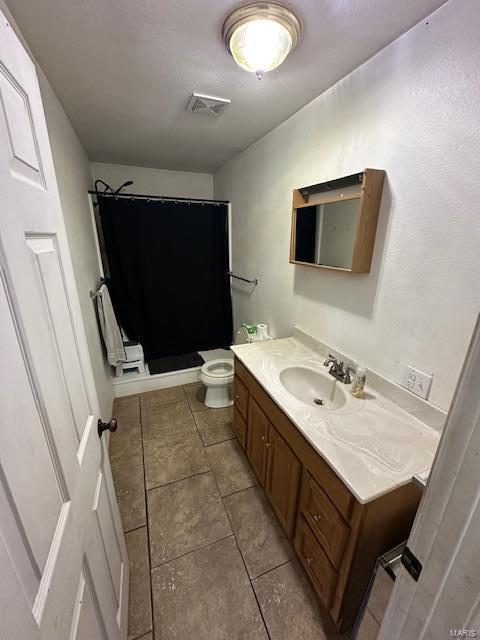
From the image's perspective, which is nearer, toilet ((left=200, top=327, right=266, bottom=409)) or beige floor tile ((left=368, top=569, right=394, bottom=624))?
beige floor tile ((left=368, top=569, right=394, bottom=624))

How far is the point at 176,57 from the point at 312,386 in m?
1.78

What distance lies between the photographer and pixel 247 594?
119 cm

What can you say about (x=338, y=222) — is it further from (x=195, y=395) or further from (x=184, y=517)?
(x=195, y=395)

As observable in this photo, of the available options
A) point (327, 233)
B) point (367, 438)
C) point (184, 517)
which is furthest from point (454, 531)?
point (184, 517)

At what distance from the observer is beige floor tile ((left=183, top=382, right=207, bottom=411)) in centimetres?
244

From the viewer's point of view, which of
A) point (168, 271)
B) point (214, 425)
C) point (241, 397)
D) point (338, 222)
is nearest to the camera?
point (338, 222)

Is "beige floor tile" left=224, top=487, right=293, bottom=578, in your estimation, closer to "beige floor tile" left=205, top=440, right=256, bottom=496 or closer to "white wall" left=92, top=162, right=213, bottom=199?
"beige floor tile" left=205, top=440, right=256, bottom=496

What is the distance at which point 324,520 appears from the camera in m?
1.03

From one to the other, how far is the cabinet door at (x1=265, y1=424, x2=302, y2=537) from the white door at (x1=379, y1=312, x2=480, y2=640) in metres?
0.68

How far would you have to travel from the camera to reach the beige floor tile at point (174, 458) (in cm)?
175

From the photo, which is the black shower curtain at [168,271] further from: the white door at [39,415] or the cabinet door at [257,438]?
the white door at [39,415]

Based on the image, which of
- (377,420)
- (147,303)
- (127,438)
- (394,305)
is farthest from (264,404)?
(147,303)

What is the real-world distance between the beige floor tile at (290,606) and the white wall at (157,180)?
3.45 meters

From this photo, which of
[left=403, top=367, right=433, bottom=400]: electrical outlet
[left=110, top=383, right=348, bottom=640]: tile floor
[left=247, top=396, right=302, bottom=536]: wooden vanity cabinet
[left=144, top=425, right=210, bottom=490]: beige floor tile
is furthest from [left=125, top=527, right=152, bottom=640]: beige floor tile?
[left=403, top=367, right=433, bottom=400]: electrical outlet
